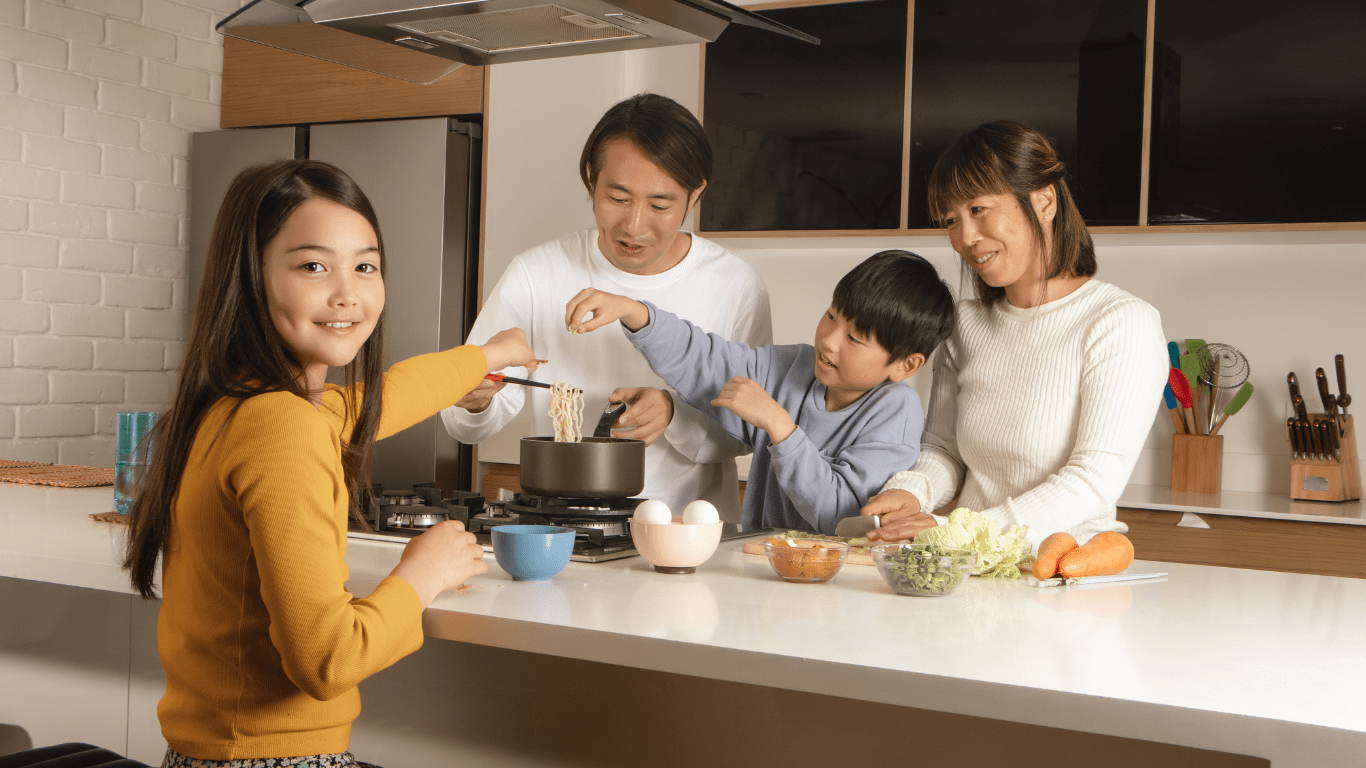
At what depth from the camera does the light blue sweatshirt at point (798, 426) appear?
1604mm

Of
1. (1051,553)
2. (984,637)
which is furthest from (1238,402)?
(984,637)

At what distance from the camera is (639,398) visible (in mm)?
1821

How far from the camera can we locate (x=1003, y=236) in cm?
159

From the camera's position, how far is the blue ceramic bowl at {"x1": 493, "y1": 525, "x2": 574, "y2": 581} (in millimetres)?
1171

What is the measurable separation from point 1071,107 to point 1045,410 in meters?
1.37

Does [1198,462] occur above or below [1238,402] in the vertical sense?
below

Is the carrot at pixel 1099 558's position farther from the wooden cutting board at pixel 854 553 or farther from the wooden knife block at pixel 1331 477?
the wooden knife block at pixel 1331 477

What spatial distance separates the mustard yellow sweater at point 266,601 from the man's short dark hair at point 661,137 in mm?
1000

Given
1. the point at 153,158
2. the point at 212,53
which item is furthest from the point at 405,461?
the point at 212,53

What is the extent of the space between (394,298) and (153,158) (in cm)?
94

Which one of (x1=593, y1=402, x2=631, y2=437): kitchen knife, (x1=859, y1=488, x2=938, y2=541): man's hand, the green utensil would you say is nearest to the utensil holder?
the green utensil

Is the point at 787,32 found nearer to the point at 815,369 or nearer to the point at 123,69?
the point at 815,369

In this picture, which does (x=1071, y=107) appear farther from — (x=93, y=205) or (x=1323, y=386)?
(x=93, y=205)

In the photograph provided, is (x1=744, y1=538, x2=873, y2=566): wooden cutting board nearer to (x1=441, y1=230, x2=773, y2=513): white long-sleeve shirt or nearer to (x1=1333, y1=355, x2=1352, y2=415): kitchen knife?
(x1=441, y1=230, x2=773, y2=513): white long-sleeve shirt
